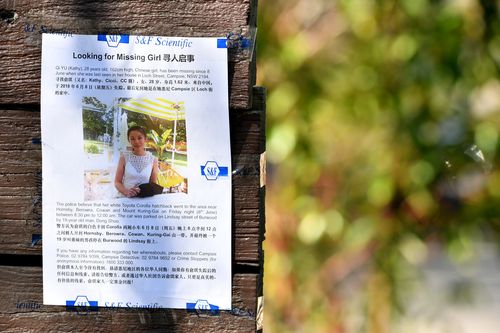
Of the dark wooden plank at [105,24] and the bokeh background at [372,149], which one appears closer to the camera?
the dark wooden plank at [105,24]

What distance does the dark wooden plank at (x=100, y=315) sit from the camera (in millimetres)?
1296

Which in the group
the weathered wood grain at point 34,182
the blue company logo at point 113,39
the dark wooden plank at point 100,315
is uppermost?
the blue company logo at point 113,39

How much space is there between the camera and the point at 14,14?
4.26 feet

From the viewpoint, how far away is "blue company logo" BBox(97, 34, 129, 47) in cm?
127

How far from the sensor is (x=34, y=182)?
1297 mm

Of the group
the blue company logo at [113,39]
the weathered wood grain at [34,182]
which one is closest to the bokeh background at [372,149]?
the weathered wood grain at [34,182]

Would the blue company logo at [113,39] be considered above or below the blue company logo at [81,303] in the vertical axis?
above

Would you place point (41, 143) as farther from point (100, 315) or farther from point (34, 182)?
point (100, 315)

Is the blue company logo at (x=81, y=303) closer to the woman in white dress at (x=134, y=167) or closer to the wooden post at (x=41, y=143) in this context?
the wooden post at (x=41, y=143)

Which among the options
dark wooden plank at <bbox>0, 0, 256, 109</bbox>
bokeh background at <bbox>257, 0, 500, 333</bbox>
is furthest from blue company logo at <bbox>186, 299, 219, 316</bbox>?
bokeh background at <bbox>257, 0, 500, 333</bbox>

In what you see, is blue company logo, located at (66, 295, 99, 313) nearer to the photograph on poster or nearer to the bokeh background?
the photograph on poster

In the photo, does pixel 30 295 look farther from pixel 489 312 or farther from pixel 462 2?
pixel 489 312

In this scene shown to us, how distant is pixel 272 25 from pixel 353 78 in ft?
1.26

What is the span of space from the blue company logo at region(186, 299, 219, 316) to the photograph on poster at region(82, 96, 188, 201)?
0.18m
